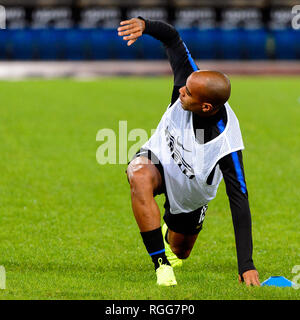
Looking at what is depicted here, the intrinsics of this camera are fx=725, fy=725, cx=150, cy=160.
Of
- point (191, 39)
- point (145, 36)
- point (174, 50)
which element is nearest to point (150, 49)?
point (145, 36)

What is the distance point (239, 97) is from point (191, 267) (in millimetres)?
13019

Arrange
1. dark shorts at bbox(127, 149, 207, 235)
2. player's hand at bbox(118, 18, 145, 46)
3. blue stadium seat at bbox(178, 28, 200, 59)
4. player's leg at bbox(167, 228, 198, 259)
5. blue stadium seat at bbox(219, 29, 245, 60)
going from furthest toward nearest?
blue stadium seat at bbox(219, 29, 245, 60) → blue stadium seat at bbox(178, 28, 200, 59) → player's leg at bbox(167, 228, 198, 259) → dark shorts at bbox(127, 149, 207, 235) → player's hand at bbox(118, 18, 145, 46)

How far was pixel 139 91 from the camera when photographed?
64.0 ft

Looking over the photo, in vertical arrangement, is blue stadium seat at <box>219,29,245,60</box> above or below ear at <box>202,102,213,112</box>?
above

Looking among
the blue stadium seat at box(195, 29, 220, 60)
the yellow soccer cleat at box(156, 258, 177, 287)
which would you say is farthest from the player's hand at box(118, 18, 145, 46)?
the blue stadium seat at box(195, 29, 220, 60)

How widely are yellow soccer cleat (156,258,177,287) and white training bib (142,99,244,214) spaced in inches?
23.4

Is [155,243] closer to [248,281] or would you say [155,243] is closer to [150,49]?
[248,281]

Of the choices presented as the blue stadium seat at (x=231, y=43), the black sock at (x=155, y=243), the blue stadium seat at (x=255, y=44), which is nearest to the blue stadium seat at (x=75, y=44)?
the blue stadium seat at (x=231, y=43)

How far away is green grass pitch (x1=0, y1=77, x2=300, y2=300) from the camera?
4789 mm

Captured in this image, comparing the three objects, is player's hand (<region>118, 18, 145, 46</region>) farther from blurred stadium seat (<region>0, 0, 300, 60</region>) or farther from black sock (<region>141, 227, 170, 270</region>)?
blurred stadium seat (<region>0, 0, 300, 60</region>)

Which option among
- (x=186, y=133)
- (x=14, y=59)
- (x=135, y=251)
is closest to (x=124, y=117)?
(x=135, y=251)

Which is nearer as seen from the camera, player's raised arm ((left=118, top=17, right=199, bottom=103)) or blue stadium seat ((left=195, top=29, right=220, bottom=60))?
player's raised arm ((left=118, top=17, right=199, bottom=103))

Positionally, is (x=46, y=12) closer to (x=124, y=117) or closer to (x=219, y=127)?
(x=124, y=117)

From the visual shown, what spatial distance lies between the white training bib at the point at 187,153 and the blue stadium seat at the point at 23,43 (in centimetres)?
2546
